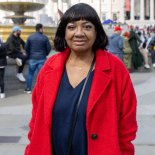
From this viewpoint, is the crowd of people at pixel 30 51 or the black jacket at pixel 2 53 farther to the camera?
the crowd of people at pixel 30 51

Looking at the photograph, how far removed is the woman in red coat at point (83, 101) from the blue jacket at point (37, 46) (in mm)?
7988

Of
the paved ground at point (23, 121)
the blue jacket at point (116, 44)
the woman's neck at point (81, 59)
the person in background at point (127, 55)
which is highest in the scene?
the woman's neck at point (81, 59)

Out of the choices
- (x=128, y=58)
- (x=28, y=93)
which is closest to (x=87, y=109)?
(x=28, y=93)

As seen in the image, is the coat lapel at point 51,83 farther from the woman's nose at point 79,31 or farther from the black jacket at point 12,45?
the black jacket at point 12,45

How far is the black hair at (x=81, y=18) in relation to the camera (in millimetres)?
2799

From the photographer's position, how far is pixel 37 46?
10.9 meters

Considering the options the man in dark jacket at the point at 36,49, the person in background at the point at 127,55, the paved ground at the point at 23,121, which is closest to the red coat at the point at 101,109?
the paved ground at the point at 23,121

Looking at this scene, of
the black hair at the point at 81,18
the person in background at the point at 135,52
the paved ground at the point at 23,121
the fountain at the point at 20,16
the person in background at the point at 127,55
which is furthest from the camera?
the fountain at the point at 20,16

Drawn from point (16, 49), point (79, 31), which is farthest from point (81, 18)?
point (16, 49)

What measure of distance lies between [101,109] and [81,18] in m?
0.53

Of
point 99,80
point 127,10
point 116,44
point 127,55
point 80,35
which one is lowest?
point 127,55

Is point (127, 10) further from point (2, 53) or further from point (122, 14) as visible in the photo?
point (2, 53)

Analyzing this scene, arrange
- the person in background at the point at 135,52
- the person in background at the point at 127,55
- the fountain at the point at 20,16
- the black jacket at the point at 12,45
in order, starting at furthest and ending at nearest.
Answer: the fountain at the point at 20,16
the person in background at the point at 135,52
the person in background at the point at 127,55
the black jacket at the point at 12,45

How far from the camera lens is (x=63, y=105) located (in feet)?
8.98
